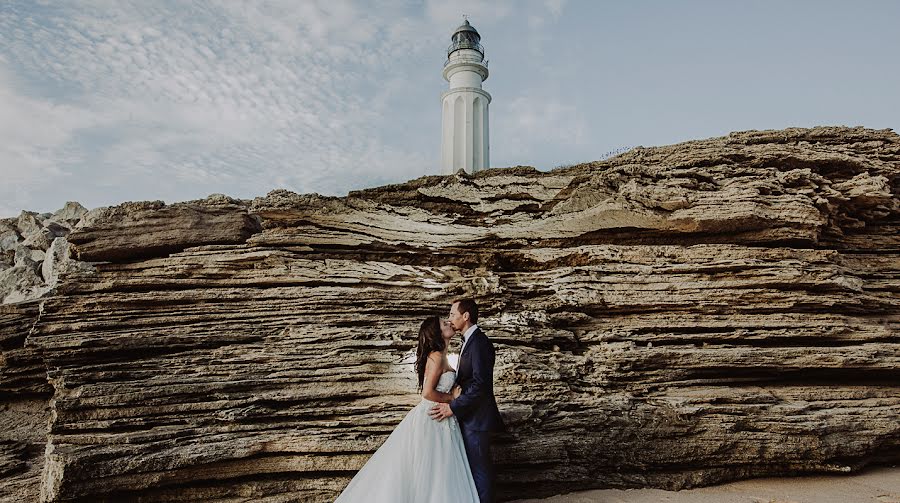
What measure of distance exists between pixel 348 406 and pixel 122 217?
192 inches

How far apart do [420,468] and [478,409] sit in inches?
34.0

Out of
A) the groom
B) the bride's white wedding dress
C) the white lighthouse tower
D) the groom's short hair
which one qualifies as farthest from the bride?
the white lighthouse tower

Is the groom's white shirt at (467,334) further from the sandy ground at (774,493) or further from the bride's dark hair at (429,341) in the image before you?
the sandy ground at (774,493)

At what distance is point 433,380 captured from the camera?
5.97 m

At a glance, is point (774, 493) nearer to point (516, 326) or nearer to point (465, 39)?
point (516, 326)

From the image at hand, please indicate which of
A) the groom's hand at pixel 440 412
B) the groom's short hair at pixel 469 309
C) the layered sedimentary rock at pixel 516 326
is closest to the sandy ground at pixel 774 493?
the layered sedimentary rock at pixel 516 326

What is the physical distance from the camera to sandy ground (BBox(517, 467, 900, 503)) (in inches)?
263

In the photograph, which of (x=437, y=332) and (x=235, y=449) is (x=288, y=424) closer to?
(x=235, y=449)

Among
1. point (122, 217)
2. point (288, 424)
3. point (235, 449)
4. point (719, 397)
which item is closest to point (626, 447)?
point (719, 397)

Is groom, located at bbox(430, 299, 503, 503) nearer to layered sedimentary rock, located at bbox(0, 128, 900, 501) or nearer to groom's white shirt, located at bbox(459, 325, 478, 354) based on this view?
groom's white shirt, located at bbox(459, 325, 478, 354)

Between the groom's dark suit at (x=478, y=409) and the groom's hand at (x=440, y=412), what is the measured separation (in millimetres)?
56

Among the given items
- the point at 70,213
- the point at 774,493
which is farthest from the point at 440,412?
the point at 70,213

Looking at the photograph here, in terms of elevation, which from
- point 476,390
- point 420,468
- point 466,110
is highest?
point 466,110

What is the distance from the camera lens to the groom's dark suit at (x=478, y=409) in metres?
5.87
